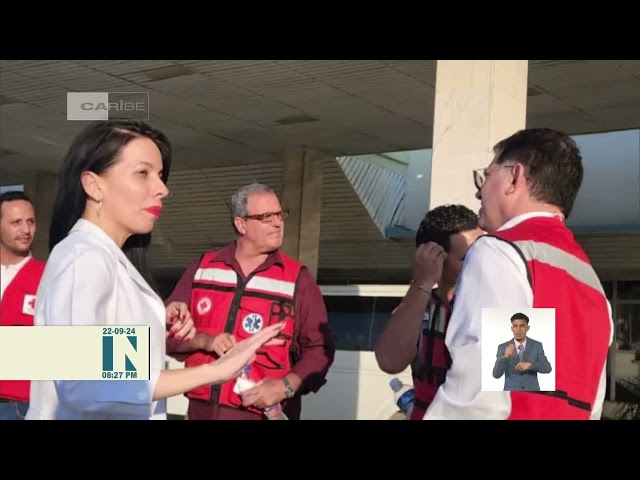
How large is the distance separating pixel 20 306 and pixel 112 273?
3.53ft

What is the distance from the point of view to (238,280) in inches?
152

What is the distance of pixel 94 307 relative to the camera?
2814 millimetres

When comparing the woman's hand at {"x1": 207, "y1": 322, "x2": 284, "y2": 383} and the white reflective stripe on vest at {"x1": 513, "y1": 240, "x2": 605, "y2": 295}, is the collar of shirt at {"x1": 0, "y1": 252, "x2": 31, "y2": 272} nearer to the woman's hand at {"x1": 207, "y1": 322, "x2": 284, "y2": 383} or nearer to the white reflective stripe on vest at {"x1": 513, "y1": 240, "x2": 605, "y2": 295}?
the woman's hand at {"x1": 207, "y1": 322, "x2": 284, "y2": 383}

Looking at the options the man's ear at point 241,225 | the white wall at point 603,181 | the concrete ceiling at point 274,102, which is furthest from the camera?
the white wall at point 603,181

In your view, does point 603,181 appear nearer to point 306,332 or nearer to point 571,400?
point 306,332

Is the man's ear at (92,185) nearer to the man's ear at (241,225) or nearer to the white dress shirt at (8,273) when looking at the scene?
the white dress shirt at (8,273)

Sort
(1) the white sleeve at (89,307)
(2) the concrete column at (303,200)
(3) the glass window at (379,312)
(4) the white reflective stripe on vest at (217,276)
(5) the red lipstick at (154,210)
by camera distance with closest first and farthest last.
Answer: (1) the white sleeve at (89,307)
(5) the red lipstick at (154,210)
(4) the white reflective stripe on vest at (217,276)
(3) the glass window at (379,312)
(2) the concrete column at (303,200)

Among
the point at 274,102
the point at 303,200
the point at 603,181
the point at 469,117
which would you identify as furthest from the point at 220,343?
the point at 303,200

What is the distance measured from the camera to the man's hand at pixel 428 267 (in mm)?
3424

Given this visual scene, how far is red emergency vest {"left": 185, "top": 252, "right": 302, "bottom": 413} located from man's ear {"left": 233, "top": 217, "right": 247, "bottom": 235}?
189 millimetres

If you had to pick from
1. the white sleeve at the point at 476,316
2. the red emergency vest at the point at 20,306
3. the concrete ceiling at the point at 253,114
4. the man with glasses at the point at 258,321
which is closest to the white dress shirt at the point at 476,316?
the white sleeve at the point at 476,316

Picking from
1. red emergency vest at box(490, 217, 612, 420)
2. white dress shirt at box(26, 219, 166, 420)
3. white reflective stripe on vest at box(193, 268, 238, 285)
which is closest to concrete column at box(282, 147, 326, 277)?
white reflective stripe on vest at box(193, 268, 238, 285)

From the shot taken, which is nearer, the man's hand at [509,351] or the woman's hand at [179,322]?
the man's hand at [509,351]
